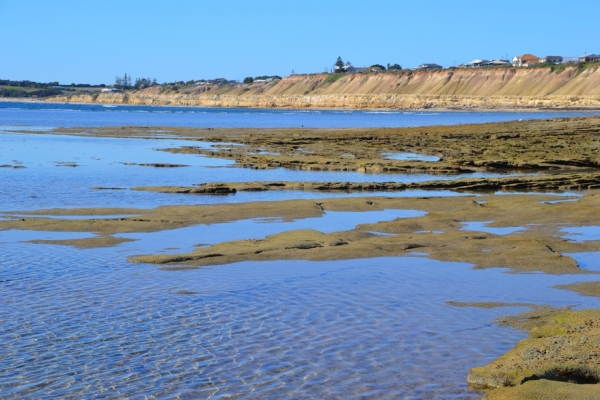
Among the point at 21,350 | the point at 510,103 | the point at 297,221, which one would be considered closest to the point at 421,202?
the point at 297,221

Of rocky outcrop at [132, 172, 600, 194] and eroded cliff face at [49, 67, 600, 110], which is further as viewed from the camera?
eroded cliff face at [49, 67, 600, 110]

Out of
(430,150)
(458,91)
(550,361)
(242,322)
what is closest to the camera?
(550,361)

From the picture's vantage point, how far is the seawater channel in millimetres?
6043

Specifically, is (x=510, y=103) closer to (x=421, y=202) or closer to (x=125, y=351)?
(x=421, y=202)

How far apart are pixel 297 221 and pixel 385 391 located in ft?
26.9

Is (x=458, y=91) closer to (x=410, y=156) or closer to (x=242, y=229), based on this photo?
(x=410, y=156)

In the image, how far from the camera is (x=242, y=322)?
301 inches

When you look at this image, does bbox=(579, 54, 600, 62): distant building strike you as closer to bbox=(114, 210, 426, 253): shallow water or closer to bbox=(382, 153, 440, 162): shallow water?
bbox=(382, 153, 440, 162): shallow water

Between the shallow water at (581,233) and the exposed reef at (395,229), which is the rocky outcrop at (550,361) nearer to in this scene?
the exposed reef at (395,229)

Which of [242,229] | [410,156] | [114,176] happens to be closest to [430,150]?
[410,156]

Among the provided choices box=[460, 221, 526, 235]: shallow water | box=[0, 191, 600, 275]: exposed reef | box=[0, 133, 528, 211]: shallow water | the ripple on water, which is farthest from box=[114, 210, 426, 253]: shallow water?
box=[0, 133, 528, 211]: shallow water

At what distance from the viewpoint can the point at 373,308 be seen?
823 centimetres

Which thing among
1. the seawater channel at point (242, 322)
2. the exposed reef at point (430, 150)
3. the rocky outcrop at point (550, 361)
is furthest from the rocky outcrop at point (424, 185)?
the rocky outcrop at point (550, 361)

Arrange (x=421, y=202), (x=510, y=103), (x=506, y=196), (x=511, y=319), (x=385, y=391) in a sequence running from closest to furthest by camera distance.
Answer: (x=385, y=391) < (x=511, y=319) < (x=421, y=202) < (x=506, y=196) < (x=510, y=103)
